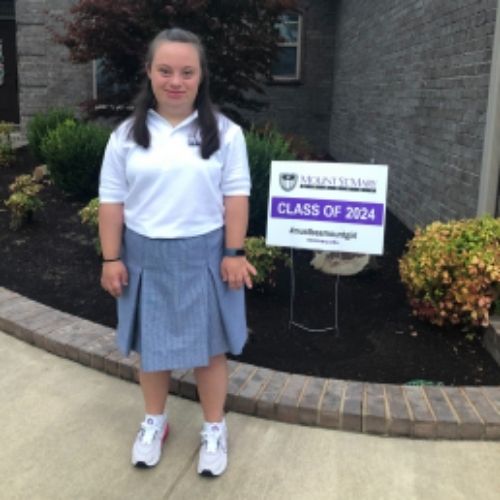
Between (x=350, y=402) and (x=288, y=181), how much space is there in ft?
4.48

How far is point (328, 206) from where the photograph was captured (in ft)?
11.4

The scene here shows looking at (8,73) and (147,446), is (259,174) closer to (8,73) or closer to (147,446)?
(147,446)

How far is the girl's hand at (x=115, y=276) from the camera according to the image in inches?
88.7

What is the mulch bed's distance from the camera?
3.25 m

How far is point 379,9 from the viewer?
797cm

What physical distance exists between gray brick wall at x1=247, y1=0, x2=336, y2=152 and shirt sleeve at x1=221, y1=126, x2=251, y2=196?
10.2 metres

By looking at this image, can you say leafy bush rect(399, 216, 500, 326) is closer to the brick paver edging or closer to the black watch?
the brick paver edging

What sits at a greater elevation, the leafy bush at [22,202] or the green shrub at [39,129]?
the green shrub at [39,129]

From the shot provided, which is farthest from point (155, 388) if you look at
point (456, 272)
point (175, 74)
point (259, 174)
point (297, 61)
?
point (297, 61)

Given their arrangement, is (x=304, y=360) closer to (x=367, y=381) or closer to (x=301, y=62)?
(x=367, y=381)

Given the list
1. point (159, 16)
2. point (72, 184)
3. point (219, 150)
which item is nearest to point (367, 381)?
point (219, 150)

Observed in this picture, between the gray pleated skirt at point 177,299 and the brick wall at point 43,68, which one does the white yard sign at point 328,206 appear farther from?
the brick wall at point 43,68

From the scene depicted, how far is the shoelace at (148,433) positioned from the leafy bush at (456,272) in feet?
6.02

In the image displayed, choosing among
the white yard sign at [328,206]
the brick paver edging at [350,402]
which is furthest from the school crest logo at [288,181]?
the brick paver edging at [350,402]
